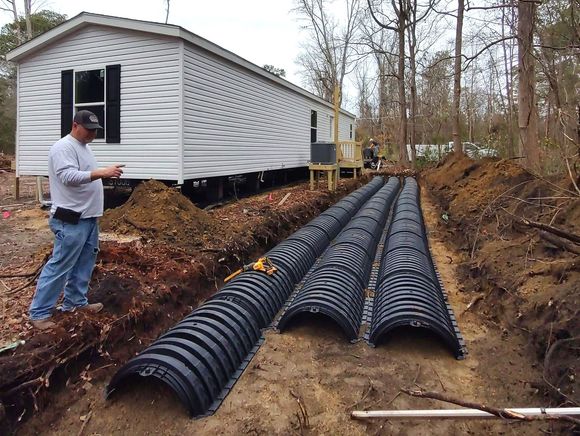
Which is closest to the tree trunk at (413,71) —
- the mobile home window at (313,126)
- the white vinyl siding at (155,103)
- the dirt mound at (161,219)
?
the mobile home window at (313,126)

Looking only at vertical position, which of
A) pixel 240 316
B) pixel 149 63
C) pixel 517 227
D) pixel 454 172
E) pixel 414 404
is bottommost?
pixel 414 404

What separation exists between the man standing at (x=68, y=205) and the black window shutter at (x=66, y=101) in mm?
6997

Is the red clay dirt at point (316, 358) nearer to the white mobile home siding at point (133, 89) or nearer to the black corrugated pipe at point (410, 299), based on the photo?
the black corrugated pipe at point (410, 299)

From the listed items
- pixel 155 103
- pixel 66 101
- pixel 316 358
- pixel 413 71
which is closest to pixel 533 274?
pixel 316 358

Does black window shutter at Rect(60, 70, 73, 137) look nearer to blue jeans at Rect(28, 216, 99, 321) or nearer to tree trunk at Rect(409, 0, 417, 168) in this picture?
blue jeans at Rect(28, 216, 99, 321)

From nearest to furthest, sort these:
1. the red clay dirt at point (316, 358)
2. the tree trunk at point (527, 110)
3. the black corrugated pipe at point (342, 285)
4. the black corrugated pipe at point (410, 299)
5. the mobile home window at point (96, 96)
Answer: the red clay dirt at point (316, 358), the black corrugated pipe at point (410, 299), the black corrugated pipe at point (342, 285), the tree trunk at point (527, 110), the mobile home window at point (96, 96)

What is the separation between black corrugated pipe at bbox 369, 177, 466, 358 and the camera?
3.58 metres

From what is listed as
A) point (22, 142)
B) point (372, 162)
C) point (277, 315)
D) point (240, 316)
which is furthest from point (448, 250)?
point (372, 162)

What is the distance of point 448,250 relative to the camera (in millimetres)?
7375

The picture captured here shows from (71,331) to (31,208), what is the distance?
7.47m

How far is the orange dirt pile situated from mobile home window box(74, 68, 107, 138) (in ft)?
24.8

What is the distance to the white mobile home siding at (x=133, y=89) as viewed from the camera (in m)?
8.53

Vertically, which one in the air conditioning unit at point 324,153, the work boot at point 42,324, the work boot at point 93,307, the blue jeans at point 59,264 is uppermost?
the air conditioning unit at point 324,153

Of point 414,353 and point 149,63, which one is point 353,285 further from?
point 149,63
